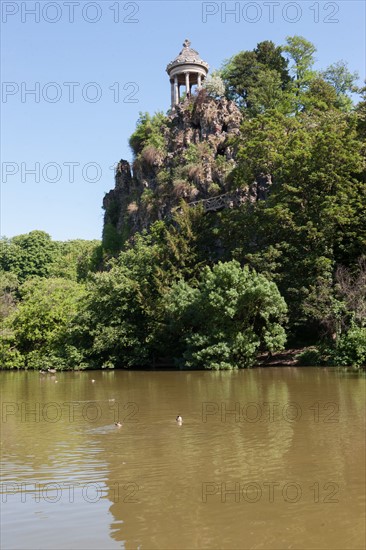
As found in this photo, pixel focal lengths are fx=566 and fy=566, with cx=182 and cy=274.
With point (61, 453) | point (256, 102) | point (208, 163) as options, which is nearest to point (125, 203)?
point (208, 163)

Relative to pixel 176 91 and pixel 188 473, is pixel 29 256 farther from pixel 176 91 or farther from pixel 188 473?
pixel 188 473

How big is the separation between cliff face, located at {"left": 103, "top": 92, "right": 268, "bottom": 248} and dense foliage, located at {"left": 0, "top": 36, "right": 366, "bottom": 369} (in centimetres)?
177

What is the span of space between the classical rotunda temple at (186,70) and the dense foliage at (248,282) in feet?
51.6

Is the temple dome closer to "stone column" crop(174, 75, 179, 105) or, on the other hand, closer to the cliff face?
"stone column" crop(174, 75, 179, 105)

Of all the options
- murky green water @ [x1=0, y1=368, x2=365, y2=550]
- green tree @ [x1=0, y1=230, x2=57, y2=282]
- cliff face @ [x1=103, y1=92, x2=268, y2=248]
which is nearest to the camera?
murky green water @ [x1=0, y1=368, x2=365, y2=550]

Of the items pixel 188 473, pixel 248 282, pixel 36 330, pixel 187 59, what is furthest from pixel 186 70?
pixel 188 473

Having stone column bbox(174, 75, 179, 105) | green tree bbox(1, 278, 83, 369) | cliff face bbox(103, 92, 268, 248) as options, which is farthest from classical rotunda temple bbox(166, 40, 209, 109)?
green tree bbox(1, 278, 83, 369)

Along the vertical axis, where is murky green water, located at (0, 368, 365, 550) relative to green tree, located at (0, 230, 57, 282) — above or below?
below

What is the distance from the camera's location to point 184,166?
165 ft

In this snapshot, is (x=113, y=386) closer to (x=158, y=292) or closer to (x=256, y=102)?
(x=158, y=292)

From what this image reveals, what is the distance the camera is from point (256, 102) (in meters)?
51.1

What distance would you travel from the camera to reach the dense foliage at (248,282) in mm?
30984

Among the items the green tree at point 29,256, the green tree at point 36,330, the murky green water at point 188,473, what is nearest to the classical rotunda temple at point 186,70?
the green tree at point 36,330

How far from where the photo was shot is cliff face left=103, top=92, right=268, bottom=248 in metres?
48.3
